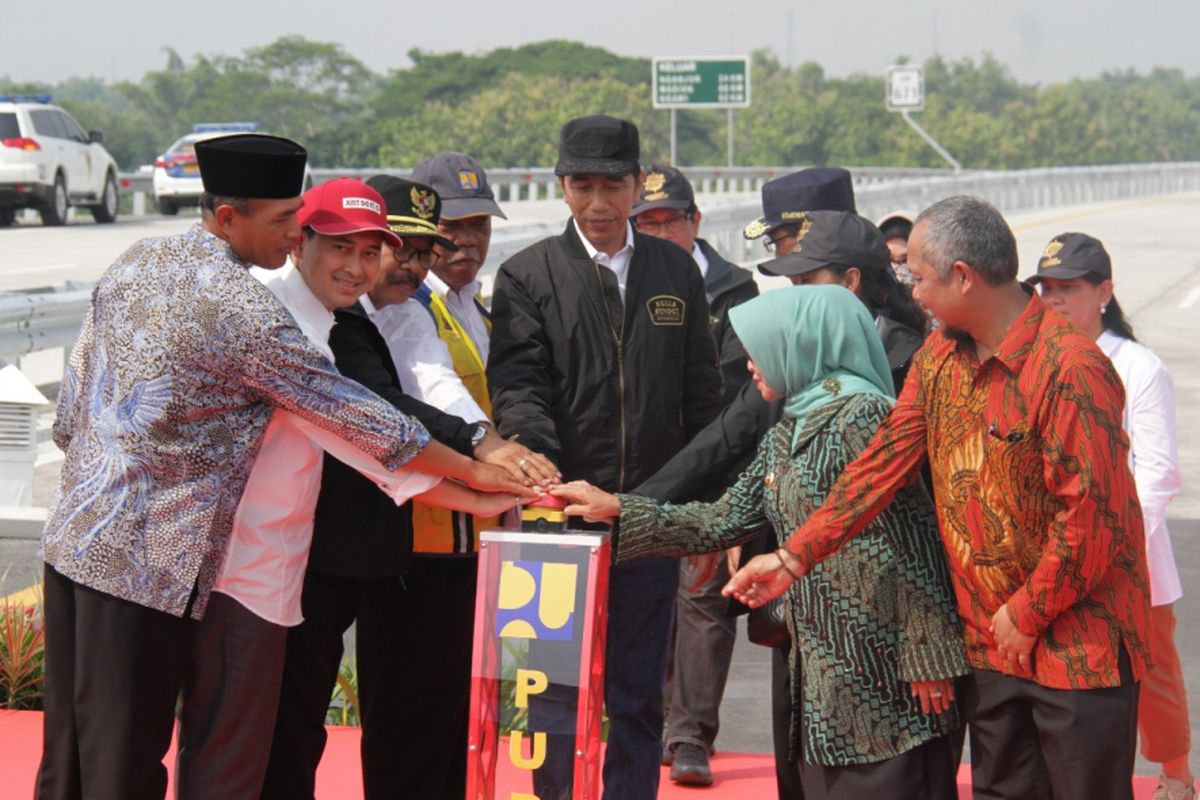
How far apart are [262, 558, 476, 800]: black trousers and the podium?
44 centimetres

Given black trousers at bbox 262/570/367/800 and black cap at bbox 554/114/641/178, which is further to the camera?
black cap at bbox 554/114/641/178

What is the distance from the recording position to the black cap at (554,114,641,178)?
215 inches

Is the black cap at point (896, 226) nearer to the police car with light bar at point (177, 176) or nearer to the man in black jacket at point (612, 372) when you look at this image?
the man in black jacket at point (612, 372)

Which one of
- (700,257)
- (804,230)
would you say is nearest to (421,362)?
(804,230)

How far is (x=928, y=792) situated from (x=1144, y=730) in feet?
5.61

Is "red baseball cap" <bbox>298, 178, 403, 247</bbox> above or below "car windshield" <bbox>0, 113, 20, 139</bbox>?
below

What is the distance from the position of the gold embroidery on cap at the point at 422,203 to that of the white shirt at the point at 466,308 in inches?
11.1

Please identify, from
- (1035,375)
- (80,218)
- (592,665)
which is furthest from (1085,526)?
(80,218)

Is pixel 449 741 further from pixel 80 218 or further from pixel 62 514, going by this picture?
pixel 80 218

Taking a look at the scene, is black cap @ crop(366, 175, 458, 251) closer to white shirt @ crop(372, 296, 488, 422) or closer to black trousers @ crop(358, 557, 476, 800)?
white shirt @ crop(372, 296, 488, 422)

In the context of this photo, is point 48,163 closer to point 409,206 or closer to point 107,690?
point 409,206

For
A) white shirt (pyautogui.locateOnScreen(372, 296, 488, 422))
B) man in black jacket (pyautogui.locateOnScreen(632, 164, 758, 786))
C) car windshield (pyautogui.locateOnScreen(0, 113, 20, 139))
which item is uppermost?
car windshield (pyautogui.locateOnScreen(0, 113, 20, 139))

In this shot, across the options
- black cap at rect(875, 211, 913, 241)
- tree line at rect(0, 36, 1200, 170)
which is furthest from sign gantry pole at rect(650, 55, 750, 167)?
black cap at rect(875, 211, 913, 241)

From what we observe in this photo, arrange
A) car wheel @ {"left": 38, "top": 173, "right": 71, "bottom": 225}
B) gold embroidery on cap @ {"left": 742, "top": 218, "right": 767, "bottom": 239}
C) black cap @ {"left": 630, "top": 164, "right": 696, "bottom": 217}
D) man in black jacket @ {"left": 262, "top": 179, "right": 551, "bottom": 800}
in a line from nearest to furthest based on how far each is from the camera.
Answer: man in black jacket @ {"left": 262, "top": 179, "right": 551, "bottom": 800} < gold embroidery on cap @ {"left": 742, "top": 218, "right": 767, "bottom": 239} < black cap @ {"left": 630, "top": 164, "right": 696, "bottom": 217} < car wheel @ {"left": 38, "top": 173, "right": 71, "bottom": 225}
